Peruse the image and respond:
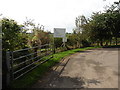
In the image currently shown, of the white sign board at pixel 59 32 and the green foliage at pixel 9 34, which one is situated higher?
the white sign board at pixel 59 32

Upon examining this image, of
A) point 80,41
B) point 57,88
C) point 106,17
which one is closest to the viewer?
point 57,88

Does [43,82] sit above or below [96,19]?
below

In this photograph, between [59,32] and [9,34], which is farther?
[59,32]

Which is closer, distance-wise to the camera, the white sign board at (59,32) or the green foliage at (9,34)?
the green foliage at (9,34)

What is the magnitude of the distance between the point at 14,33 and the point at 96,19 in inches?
833

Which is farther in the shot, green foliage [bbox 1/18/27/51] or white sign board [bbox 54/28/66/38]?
white sign board [bbox 54/28/66/38]

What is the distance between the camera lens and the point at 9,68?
4812 mm

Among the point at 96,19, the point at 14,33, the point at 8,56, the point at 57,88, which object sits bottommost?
the point at 57,88

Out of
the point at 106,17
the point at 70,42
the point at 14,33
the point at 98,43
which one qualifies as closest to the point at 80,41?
the point at 70,42

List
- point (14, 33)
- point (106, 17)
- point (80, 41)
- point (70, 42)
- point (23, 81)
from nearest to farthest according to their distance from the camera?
point (23, 81), point (14, 33), point (70, 42), point (80, 41), point (106, 17)

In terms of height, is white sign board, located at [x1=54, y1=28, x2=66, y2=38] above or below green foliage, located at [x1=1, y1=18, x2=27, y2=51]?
above

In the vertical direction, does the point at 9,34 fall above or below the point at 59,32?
below

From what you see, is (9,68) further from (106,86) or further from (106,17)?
(106,17)

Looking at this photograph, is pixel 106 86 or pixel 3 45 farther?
pixel 3 45
